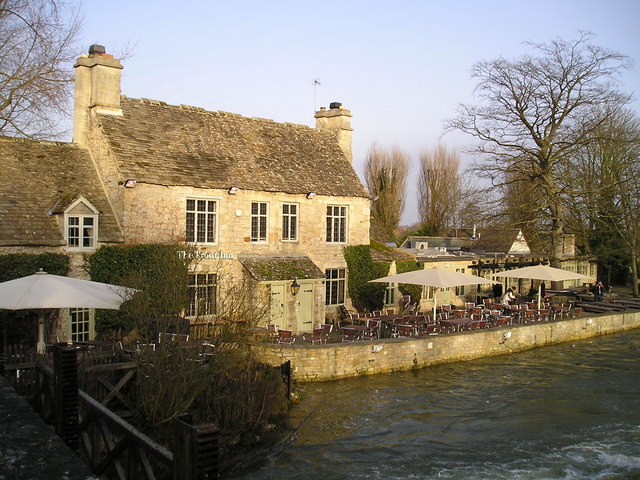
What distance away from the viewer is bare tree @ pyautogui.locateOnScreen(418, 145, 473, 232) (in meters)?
53.4

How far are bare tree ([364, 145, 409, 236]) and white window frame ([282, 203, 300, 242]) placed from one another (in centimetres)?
2578

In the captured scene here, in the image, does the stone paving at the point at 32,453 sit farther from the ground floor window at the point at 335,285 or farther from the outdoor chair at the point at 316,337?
the ground floor window at the point at 335,285

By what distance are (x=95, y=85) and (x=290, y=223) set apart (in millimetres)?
8325

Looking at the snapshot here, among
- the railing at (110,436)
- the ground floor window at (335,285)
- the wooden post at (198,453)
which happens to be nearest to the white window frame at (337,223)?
the ground floor window at (335,285)

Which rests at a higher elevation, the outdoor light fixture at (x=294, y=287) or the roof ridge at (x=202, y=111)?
the roof ridge at (x=202, y=111)

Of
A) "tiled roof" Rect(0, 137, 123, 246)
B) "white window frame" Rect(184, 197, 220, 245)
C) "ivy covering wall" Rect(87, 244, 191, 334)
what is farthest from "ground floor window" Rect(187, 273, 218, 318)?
"tiled roof" Rect(0, 137, 123, 246)

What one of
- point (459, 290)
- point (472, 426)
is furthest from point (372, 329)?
point (459, 290)

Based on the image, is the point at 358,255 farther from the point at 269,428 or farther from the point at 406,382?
the point at 269,428

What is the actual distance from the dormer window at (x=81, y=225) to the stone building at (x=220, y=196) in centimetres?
10

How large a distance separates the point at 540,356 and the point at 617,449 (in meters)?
9.88

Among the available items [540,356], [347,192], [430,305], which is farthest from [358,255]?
[540,356]

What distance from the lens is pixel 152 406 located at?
41.1 feet

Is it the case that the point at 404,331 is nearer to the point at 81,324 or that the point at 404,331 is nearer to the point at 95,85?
the point at 81,324

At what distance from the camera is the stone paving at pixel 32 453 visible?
5.78m
